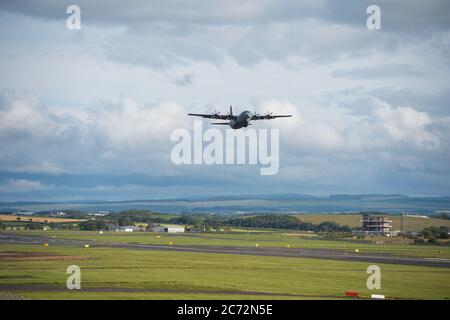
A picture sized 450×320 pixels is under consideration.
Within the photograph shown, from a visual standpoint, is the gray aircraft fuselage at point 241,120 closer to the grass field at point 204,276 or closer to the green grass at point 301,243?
the grass field at point 204,276

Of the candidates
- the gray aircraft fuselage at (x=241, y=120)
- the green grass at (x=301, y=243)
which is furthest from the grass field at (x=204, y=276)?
the green grass at (x=301, y=243)

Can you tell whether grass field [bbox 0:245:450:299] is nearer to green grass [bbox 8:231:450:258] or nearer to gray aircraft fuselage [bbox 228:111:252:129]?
gray aircraft fuselage [bbox 228:111:252:129]

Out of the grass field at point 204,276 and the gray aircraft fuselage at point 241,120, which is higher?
the gray aircraft fuselage at point 241,120

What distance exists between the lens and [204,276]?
72250 millimetres

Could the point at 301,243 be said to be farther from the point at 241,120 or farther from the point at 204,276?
the point at 204,276

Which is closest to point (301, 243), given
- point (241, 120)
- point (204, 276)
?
point (241, 120)

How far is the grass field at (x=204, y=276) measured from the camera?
194ft

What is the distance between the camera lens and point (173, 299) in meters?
54.5

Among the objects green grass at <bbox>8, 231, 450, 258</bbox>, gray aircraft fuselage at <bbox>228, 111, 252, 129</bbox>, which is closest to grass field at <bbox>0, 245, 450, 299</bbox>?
gray aircraft fuselage at <bbox>228, 111, 252, 129</bbox>

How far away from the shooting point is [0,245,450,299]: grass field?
59.2 metres
